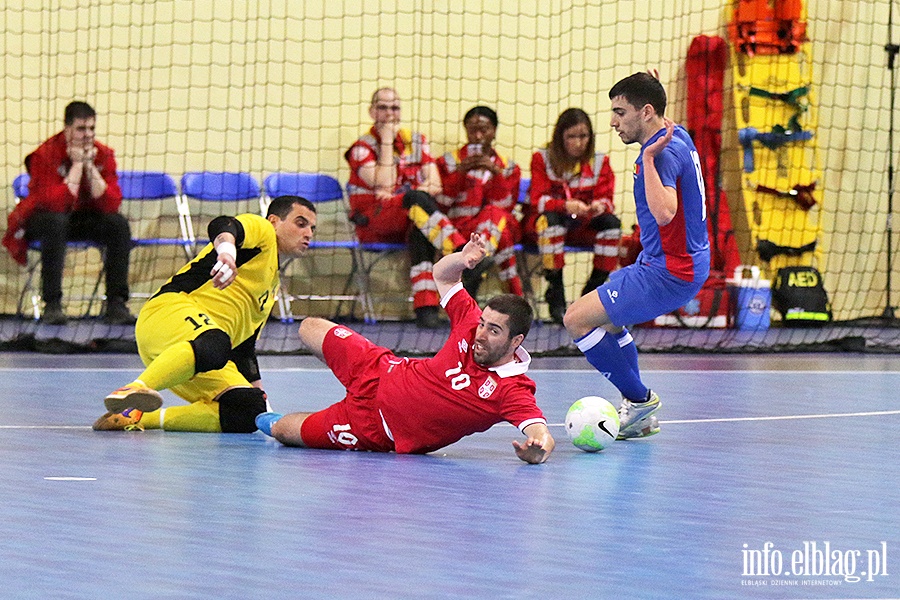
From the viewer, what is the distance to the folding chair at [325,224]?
36.1 feet

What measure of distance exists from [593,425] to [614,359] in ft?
1.61

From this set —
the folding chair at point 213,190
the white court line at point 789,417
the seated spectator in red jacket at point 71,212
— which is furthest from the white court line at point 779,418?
the folding chair at point 213,190

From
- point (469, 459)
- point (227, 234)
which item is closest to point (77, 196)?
point (227, 234)

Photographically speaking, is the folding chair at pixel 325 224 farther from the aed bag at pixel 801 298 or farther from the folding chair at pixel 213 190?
the aed bag at pixel 801 298

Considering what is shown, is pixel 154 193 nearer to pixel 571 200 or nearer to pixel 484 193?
pixel 484 193

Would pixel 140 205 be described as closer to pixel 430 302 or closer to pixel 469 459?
pixel 430 302

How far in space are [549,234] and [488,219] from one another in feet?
1.64

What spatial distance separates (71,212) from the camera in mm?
10078

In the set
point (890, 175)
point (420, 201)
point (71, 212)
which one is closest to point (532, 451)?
point (420, 201)

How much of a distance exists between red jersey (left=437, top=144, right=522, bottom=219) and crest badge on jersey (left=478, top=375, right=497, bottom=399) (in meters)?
6.07

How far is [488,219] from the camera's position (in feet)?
35.2

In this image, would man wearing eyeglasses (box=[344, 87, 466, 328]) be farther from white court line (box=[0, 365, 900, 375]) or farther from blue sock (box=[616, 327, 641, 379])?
blue sock (box=[616, 327, 641, 379])

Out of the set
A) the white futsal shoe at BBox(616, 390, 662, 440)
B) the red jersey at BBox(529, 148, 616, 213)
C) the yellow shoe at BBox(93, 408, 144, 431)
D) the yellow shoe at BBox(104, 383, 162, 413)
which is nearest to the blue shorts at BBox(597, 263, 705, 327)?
the white futsal shoe at BBox(616, 390, 662, 440)

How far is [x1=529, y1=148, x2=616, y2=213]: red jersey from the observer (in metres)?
10.8
